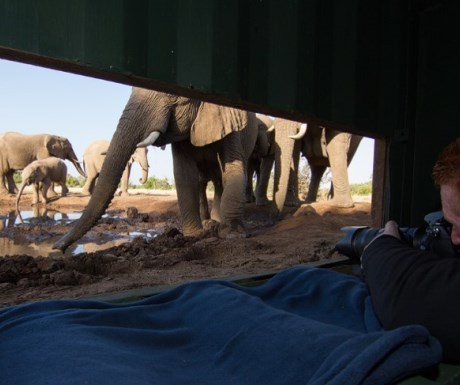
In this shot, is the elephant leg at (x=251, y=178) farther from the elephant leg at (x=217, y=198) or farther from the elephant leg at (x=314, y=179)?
the elephant leg at (x=217, y=198)

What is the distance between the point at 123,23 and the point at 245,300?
0.95 metres

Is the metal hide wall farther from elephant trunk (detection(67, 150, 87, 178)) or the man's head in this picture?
elephant trunk (detection(67, 150, 87, 178))

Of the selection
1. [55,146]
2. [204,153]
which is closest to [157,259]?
[204,153]

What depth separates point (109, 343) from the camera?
1.24m

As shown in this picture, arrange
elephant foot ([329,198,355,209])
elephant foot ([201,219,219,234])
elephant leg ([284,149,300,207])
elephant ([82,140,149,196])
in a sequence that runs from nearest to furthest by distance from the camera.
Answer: elephant foot ([201,219,219,234]) → elephant foot ([329,198,355,209]) → elephant leg ([284,149,300,207]) → elephant ([82,140,149,196])

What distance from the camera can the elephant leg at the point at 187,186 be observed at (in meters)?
6.23

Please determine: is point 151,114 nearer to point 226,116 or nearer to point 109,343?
point 226,116

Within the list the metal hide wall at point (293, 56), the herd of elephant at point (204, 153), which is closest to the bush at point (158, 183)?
the herd of elephant at point (204, 153)

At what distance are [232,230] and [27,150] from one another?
17.1m

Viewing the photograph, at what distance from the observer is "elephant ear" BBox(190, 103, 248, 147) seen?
5906 mm

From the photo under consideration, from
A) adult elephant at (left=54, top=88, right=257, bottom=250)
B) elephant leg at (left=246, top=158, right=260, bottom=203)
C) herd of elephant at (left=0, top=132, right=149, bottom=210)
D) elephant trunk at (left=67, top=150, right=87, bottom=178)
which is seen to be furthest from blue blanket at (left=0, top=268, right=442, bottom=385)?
elephant trunk at (left=67, top=150, right=87, bottom=178)

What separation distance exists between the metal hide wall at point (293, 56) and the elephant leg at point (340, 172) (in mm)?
6141

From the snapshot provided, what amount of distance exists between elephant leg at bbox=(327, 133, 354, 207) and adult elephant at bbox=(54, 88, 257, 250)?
108 inches

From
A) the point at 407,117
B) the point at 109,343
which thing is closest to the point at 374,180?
the point at 407,117
